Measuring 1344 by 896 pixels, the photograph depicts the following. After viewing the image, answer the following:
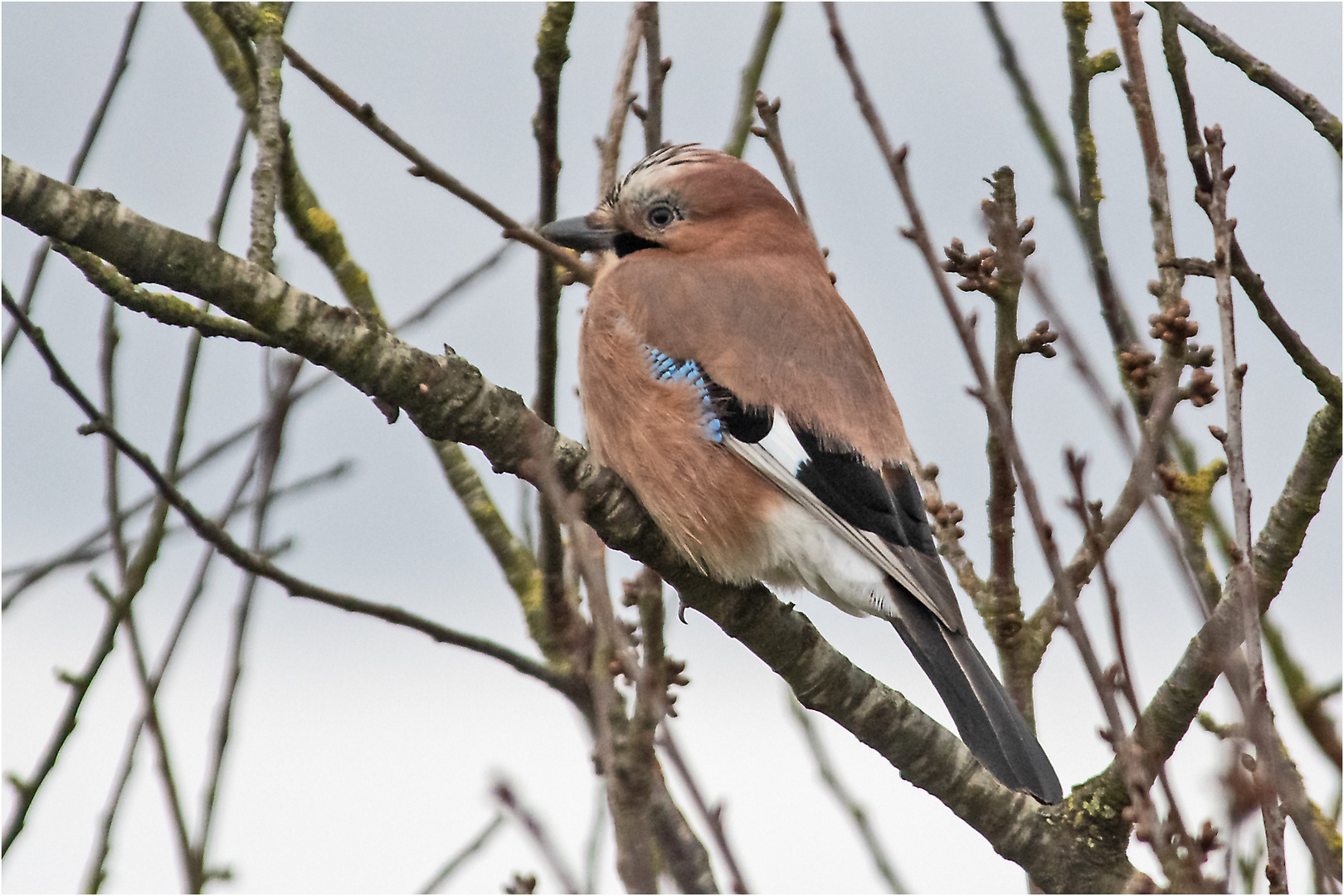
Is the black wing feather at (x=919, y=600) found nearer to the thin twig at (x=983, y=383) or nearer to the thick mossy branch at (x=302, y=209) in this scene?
the thin twig at (x=983, y=383)

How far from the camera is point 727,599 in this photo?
348cm

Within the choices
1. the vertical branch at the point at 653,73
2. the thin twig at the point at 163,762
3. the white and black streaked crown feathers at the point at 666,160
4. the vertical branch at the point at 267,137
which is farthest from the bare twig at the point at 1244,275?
the thin twig at the point at 163,762

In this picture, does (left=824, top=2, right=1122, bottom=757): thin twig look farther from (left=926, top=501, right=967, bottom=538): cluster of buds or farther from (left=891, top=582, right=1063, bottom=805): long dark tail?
(left=926, top=501, right=967, bottom=538): cluster of buds

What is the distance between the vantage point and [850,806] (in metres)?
3.20

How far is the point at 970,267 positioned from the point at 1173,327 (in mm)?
487

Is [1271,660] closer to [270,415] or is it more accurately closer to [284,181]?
[270,415]

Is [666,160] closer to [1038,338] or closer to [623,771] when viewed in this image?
[1038,338]

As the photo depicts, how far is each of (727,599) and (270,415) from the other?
1301 millimetres

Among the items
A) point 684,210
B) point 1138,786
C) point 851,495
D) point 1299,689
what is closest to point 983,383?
point 1138,786

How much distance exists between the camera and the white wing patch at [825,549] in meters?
3.49

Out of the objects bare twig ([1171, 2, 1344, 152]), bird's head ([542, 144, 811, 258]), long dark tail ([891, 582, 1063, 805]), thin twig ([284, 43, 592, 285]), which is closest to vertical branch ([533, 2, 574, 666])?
thin twig ([284, 43, 592, 285])

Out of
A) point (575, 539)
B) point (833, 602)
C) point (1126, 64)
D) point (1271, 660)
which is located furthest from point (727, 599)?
point (1126, 64)

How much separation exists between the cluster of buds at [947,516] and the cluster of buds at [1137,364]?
2.50ft

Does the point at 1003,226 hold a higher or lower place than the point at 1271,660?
higher
